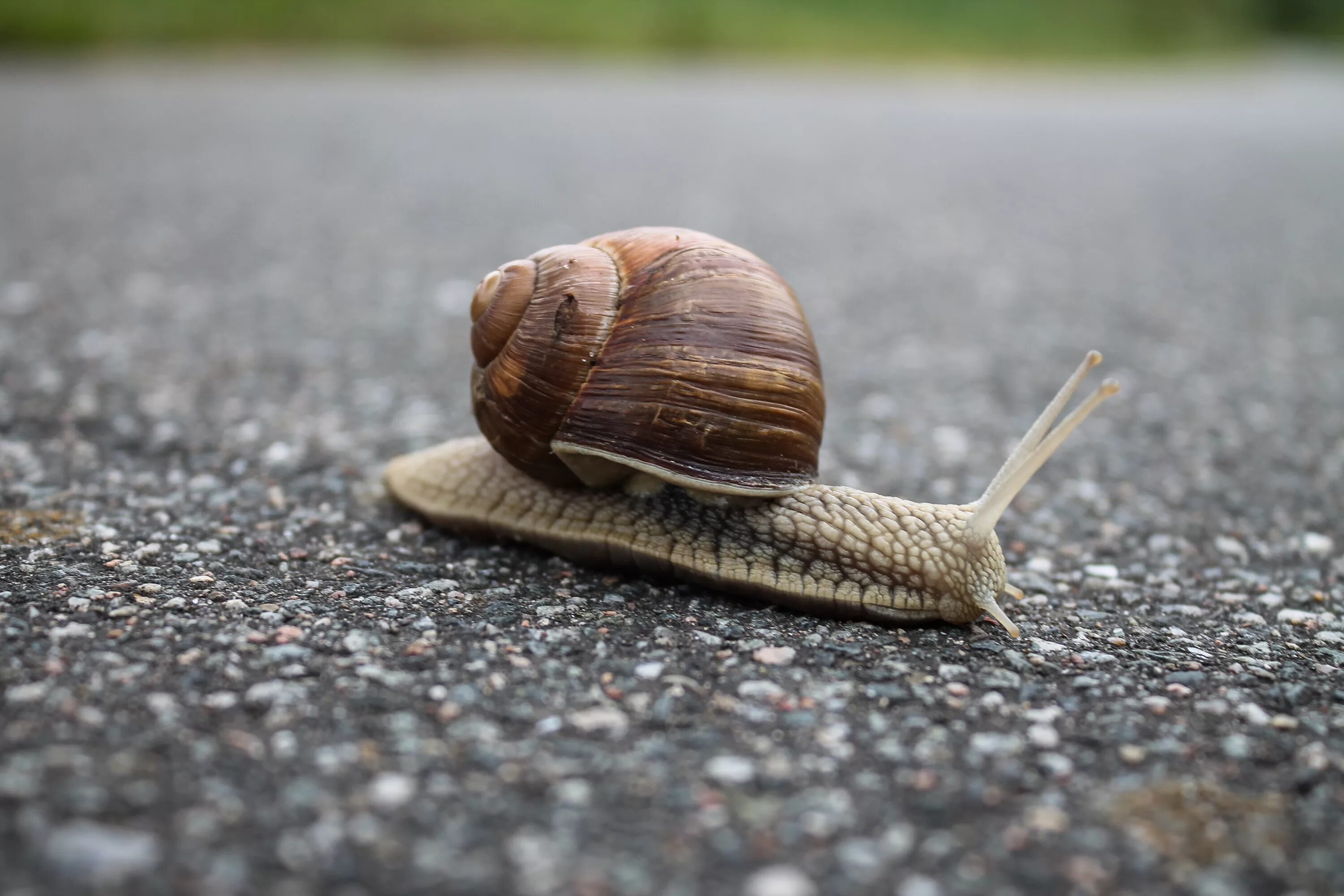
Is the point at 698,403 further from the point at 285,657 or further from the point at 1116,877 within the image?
the point at 1116,877

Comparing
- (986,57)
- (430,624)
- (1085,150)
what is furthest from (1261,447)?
(986,57)

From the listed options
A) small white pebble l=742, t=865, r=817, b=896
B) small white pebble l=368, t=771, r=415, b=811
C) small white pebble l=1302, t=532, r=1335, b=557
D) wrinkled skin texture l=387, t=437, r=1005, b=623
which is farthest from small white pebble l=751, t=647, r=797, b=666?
small white pebble l=1302, t=532, r=1335, b=557

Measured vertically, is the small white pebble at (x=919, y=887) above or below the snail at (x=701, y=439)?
below

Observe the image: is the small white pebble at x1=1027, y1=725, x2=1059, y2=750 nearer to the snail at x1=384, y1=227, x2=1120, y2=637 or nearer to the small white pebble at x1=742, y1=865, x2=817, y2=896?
the snail at x1=384, y1=227, x2=1120, y2=637

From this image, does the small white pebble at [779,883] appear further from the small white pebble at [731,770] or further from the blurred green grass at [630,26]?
the blurred green grass at [630,26]

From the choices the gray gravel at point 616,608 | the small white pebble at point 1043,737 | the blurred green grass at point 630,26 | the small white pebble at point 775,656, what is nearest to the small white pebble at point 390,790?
the gray gravel at point 616,608
